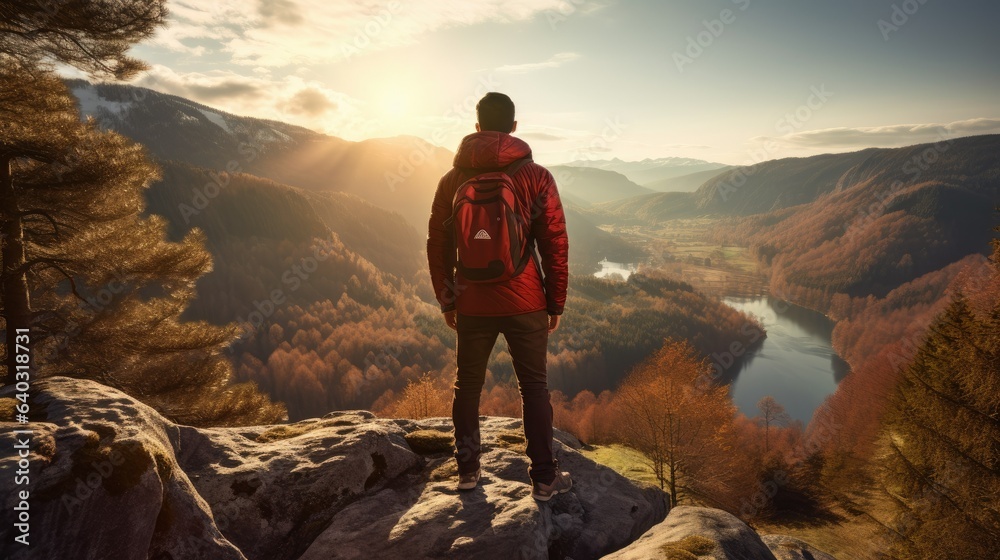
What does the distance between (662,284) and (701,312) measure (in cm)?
2312

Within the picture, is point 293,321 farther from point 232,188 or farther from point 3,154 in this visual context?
point 3,154

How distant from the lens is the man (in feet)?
13.9

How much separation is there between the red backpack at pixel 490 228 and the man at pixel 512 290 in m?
0.05

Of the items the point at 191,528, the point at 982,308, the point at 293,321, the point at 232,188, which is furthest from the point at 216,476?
the point at 232,188

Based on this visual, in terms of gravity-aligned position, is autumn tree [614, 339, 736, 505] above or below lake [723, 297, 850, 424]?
above

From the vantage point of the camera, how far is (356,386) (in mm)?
71625

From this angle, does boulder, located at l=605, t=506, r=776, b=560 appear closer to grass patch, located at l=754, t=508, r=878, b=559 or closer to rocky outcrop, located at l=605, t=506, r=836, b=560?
rocky outcrop, located at l=605, t=506, r=836, b=560

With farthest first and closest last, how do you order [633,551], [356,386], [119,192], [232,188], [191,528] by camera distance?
[232,188] → [356,386] → [119,192] → [633,551] → [191,528]

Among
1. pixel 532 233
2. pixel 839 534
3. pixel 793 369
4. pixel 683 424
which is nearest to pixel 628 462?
pixel 683 424

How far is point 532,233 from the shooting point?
4.47m

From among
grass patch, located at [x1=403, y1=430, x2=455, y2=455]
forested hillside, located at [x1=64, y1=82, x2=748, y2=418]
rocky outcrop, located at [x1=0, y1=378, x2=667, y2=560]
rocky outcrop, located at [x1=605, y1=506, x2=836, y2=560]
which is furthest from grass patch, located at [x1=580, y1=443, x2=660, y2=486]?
forested hillside, located at [x1=64, y1=82, x2=748, y2=418]

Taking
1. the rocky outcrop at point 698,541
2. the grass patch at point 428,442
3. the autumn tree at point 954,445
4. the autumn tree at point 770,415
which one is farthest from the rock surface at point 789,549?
the autumn tree at point 770,415

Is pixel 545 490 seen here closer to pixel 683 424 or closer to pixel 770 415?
pixel 683 424

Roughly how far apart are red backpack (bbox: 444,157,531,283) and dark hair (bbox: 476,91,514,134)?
637 millimetres
